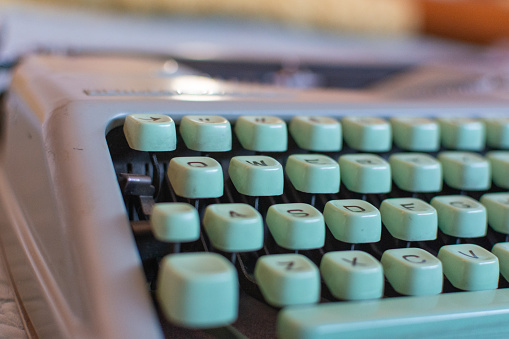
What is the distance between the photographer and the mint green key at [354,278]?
46 centimetres

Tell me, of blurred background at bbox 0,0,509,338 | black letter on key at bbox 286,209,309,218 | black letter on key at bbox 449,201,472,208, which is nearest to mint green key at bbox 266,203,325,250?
Result: black letter on key at bbox 286,209,309,218

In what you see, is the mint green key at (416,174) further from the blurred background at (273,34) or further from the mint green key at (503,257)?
the blurred background at (273,34)

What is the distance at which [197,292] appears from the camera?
384 millimetres

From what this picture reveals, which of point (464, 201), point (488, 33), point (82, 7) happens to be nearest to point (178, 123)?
point (464, 201)

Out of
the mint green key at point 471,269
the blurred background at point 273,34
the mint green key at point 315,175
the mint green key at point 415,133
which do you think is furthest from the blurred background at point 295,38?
the mint green key at point 471,269

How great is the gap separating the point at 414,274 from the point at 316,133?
0.74ft

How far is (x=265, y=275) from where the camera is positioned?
0.44 m

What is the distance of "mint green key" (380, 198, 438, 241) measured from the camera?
566mm

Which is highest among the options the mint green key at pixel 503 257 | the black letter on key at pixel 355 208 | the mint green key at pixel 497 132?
the mint green key at pixel 497 132

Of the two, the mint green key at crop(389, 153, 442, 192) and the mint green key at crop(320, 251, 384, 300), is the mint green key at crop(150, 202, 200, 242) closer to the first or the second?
the mint green key at crop(320, 251, 384, 300)

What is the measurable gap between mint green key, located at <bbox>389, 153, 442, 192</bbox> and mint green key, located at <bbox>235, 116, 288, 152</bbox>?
161mm

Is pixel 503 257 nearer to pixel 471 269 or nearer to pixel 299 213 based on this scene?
pixel 471 269

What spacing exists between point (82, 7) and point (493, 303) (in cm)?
113

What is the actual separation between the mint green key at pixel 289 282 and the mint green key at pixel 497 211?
0.34m
